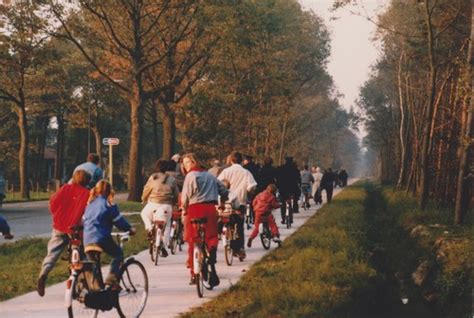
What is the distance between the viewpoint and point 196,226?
Result: 1120 centimetres

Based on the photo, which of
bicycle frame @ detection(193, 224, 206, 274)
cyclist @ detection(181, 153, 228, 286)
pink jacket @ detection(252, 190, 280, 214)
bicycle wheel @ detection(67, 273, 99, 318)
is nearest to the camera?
bicycle wheel @ detection(67, 273, 99, 318)

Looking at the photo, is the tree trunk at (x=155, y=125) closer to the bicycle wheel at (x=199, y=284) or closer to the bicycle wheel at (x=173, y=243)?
the bicycle wheel at (x=173, y=243)

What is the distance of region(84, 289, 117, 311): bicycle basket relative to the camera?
8.30 meters

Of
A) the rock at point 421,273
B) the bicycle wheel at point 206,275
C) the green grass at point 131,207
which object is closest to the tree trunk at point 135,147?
the green grass at point 131,207

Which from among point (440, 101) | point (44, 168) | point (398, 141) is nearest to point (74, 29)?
point (440, 101)

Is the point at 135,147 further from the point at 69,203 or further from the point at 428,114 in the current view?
the point at 69,203

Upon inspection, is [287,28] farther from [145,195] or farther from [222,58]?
[145,195]

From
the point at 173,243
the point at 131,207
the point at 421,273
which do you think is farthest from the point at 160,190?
the point at 131,207

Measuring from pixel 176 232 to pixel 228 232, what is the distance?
8.30 ft

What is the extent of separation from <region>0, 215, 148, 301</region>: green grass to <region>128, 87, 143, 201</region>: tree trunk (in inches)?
587

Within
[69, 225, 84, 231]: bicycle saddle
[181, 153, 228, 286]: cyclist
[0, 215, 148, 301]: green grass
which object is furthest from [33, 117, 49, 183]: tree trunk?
[69, 225, 84, 231]: bicycle saddle

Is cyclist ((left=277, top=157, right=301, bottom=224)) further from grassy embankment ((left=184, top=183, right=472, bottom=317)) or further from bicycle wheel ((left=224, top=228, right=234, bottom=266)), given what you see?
bicycle wheel ((left=224, top=228, right=234, bottom=266))

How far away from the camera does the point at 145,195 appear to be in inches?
594

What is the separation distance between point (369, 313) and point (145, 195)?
4.99m
